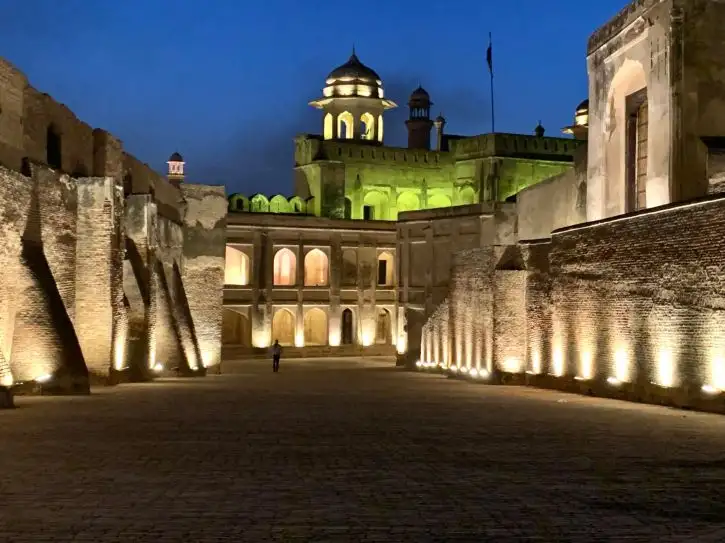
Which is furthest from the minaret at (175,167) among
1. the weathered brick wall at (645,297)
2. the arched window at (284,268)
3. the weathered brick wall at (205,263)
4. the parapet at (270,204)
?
the weathered brick wall at (645,297)

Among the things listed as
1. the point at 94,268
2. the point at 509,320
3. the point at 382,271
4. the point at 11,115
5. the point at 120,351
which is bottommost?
the point at 120,351

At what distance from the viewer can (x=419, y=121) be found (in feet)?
196

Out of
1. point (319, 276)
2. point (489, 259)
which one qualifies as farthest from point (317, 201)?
point (489, 259)

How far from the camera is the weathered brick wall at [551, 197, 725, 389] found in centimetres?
1652

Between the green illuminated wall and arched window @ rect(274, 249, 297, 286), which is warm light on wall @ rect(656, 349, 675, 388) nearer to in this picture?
arched window @ rect(274, 249, 297, 286)

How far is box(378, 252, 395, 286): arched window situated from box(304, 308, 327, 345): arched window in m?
3.36

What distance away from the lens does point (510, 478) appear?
31.6ft

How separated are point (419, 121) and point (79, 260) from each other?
39282mm

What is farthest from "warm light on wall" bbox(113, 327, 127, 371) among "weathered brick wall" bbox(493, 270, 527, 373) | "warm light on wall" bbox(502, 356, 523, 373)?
"warm light on wall" bbox(502, 356, 523, 373)

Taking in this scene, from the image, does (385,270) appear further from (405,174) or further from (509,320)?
(509,320)

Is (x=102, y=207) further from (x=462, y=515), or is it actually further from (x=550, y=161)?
(x=550, y=161)

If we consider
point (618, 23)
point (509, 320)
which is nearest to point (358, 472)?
point (509, 320)

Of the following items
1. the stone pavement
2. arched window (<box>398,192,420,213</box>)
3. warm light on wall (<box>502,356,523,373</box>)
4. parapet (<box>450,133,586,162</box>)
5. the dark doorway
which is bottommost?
the stone pavement

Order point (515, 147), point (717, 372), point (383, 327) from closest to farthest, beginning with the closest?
point (717, 372) → point (383, 327) → point (515, 147)
